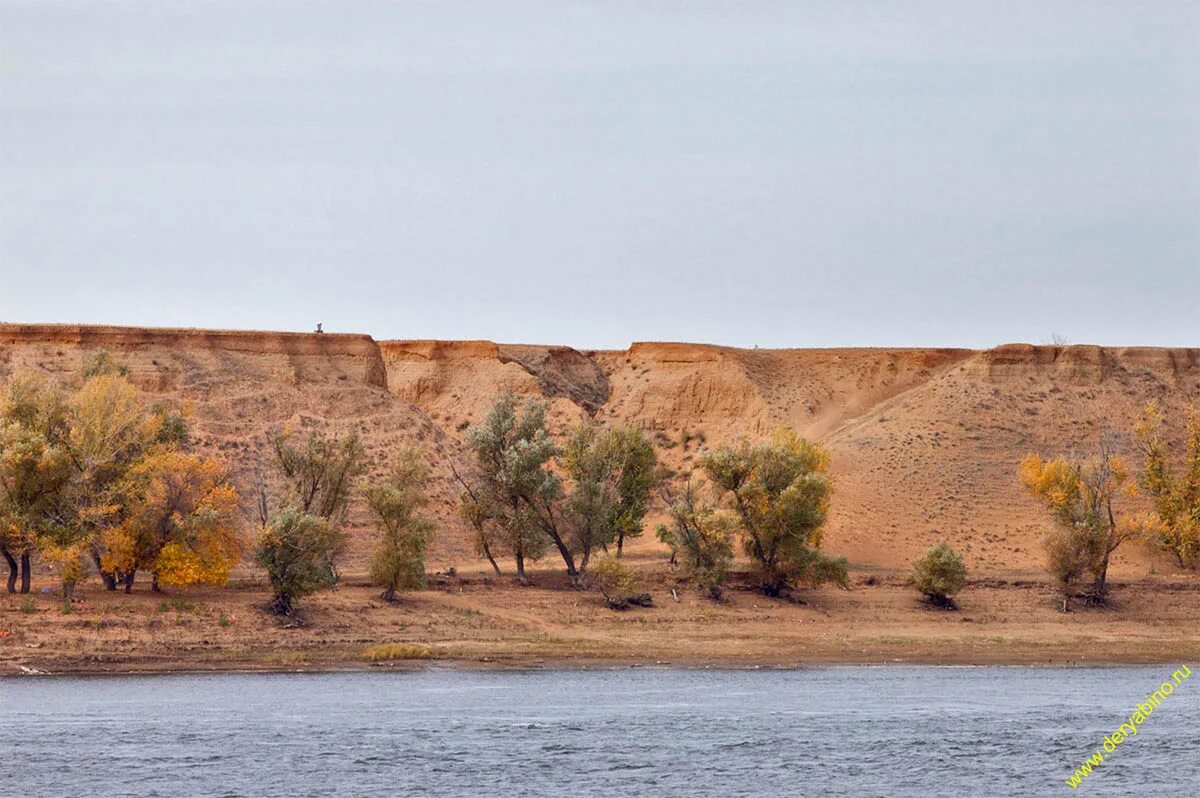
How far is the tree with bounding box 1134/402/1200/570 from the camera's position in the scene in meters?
68.9

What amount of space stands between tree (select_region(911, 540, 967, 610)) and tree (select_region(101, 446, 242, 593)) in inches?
923

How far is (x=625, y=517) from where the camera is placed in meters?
68.1

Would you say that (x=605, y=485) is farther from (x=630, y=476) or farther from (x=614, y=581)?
(x=630, y=476)

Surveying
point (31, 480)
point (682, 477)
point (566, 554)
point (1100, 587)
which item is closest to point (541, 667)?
point (566, 554)

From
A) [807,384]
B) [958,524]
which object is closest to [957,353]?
[807,384]

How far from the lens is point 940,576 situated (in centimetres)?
6188

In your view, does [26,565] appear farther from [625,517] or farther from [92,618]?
[625,517]

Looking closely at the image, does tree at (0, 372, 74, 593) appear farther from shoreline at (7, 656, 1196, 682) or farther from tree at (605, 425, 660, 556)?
tree at (605, 425, 660, 556)

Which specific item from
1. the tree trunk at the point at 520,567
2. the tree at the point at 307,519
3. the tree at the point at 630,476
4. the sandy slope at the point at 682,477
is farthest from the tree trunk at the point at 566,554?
the tree at the point at 307,519

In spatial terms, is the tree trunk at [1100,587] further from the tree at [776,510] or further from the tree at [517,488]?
the tree at [517,488]

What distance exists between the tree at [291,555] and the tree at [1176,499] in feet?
103

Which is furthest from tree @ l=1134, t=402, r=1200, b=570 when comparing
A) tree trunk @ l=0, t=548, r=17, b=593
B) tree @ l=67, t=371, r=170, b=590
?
tree trunk @ l=0, t=548, r=17, b=593

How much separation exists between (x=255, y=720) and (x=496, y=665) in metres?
10.6

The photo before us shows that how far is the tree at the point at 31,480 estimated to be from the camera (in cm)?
5294
